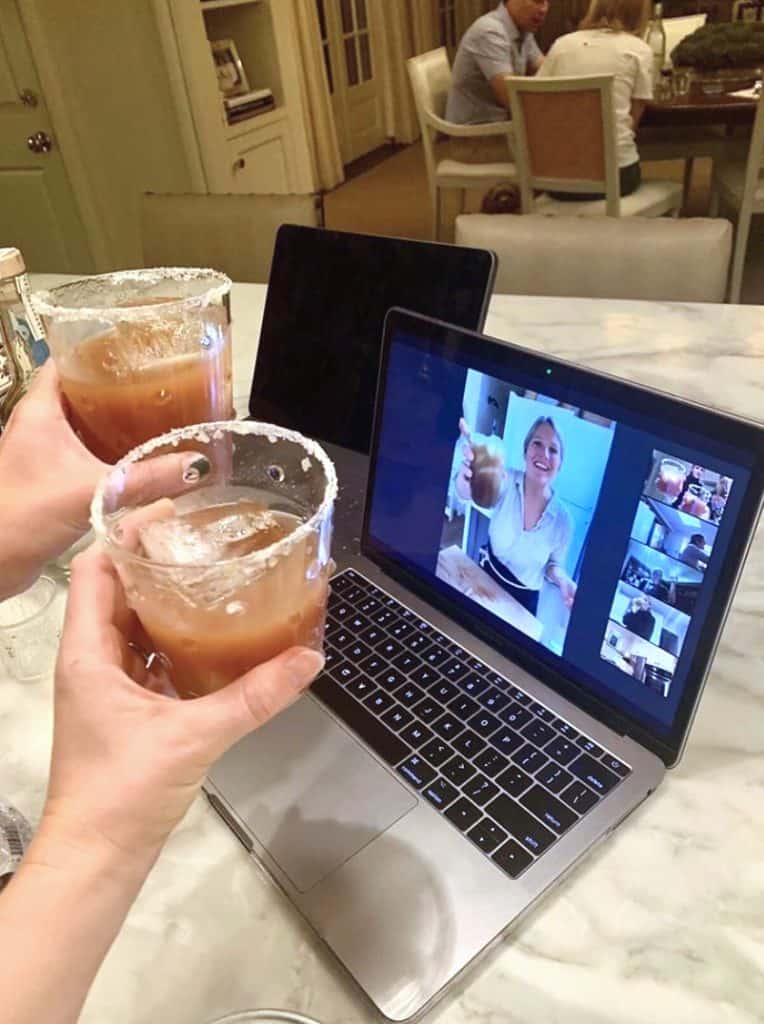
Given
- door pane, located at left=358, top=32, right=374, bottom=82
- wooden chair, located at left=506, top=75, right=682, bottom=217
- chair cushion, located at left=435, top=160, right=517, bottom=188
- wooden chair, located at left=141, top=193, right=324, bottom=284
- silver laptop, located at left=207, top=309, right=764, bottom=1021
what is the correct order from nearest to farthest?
silver laptop, located at left=207, top=309, right=764, bottom=1021, wooden chair, located at left=141, top=193, right=324, bottom=284, wooden chair, located at left=506, top=75, right=682, bottom=217, chair cushion, located at left=435, top=160, right=517, bottom=188, door pane, located at left=358, top=32, right=374, bottom=82

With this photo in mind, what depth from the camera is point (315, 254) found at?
0.98 m

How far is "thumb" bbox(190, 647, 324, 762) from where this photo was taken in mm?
405

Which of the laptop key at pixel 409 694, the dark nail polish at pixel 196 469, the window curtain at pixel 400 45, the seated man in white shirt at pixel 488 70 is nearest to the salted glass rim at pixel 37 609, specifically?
the dark nail polish at pixel 196 469

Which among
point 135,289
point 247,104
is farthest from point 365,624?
point 247,104

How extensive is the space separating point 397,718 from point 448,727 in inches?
1.7

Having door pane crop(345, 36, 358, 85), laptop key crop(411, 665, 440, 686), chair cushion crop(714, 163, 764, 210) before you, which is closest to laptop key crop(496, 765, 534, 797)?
laptop key crop(411, 665, 440, 686)

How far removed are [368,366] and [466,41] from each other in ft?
9.14

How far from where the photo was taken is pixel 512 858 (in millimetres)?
532

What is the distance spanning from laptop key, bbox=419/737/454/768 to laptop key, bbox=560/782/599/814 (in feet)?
0.29

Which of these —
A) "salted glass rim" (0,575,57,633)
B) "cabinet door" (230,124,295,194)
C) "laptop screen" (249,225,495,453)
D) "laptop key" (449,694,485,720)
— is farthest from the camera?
"cabinet door" (230,124,295,194)

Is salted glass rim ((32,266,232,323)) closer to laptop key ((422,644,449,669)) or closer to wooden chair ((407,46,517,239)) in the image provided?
laptop key ((422,644,449,669))

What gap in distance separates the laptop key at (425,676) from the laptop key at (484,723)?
53 mm

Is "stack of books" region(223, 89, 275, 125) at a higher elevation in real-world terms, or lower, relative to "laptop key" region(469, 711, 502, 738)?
lower

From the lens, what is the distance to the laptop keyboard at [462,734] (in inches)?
21.9
